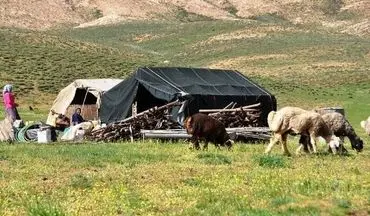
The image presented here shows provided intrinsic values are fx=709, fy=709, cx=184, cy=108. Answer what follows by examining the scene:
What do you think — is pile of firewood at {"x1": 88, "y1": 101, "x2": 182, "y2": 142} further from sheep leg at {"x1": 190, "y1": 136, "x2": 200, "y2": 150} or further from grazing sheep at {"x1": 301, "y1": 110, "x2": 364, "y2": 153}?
grazing sheep at {"x1": 301, "y1": 110, "x2": 364, "y2": 153}

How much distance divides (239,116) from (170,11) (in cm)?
12555

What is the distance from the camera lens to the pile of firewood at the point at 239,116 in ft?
87.2

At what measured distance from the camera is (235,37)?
329ft

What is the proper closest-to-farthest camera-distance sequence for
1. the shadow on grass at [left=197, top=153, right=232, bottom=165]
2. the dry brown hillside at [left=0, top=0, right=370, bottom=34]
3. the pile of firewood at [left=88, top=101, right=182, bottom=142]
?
1. the shadow on grass at [left=197, top=153, right=232, bottom=165]
2. the pile of firewood at [left=88, top=101, right=182, bottom=142]
3. the dry brown hillside at [left=0, top=0, right=370, bottom=34]

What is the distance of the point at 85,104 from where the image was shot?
3353 centimetres

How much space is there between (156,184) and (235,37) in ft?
294

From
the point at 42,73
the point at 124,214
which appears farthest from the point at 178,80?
the point at 42,73

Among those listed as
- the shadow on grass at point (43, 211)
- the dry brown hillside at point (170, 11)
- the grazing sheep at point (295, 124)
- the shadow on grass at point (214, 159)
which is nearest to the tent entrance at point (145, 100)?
the grazing sheep at point (295, 124)

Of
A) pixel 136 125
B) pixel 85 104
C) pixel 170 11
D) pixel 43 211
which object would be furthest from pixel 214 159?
pixel 170 11

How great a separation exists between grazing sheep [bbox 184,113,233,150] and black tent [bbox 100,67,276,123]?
6151mm

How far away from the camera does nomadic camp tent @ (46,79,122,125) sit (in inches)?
1289

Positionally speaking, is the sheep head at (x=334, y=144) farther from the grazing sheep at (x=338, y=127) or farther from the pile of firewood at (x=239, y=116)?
the pile of firewood at (x=239, y=116)

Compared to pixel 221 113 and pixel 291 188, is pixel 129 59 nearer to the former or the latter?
pixel 221 113

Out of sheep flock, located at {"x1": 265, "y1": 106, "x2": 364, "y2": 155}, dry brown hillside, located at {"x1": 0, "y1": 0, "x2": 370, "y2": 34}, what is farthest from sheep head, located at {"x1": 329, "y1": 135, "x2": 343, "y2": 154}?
dry brown hillside, located at {"x1": 0, "y1": 0, "x2": 370, "y2": 34}
